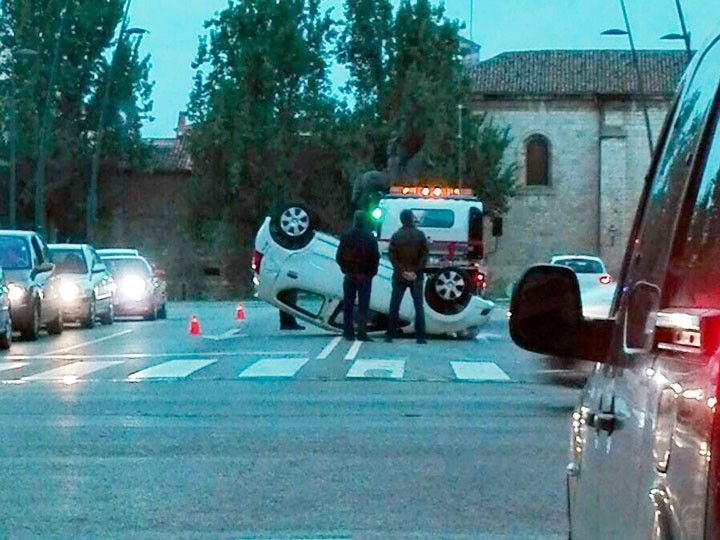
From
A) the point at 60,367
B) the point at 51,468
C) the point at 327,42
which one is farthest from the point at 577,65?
the point at 51,468

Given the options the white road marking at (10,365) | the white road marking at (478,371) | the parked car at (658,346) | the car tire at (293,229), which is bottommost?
the white road marking at (10,365)

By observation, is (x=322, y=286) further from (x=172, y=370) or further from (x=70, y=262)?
(x=70, y=262)

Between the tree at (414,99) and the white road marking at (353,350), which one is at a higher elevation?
the tree at (414,99)

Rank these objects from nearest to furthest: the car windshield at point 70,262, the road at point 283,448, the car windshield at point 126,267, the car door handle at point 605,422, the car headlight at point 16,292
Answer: the car door handle at point 605,422
the road at point 283,448
the car headlight at point 16,292
the car windshield at point 70,262
the car windshield at point 126,267

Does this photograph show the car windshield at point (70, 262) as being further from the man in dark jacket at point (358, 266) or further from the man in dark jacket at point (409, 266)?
the man in dark jacket at point (409, 266)

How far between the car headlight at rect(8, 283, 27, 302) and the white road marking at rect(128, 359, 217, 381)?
7.40 meters

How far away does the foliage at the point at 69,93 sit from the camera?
233 feet

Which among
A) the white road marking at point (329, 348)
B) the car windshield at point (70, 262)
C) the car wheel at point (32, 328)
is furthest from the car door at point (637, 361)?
the car windshield at point (70, 262)

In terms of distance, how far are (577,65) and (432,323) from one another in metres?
55.9

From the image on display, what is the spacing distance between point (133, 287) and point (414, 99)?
3128cm

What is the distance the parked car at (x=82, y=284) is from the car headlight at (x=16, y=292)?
16.5 ft

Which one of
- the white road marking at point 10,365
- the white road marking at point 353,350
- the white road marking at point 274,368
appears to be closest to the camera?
the white road marking at point 274,368

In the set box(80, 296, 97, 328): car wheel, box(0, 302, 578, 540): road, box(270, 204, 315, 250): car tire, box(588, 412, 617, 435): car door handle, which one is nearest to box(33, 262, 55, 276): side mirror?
box(270, 204, 315, 250): car tire

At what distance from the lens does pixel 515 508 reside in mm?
9375
